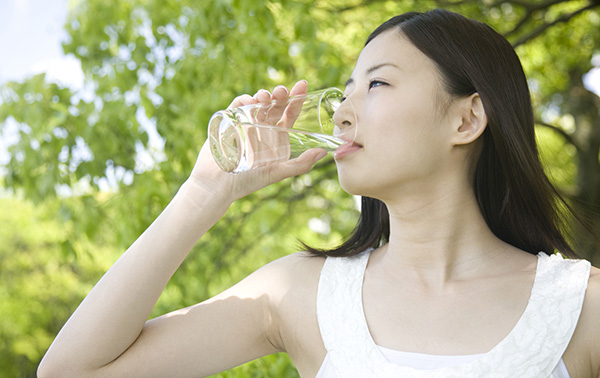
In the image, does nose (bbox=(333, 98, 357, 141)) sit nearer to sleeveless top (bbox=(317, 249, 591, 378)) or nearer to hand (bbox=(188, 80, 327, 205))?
hand (bbox=(188, 80, 327, 205))

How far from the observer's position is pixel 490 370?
1543mm

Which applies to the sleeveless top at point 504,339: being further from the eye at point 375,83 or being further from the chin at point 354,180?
the eye at point 375,83

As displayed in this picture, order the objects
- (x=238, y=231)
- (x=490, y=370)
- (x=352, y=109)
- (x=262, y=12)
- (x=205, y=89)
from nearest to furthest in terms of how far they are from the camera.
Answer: (x=490, y=370) → (x=352, y=109) → (x=262, y=12) → (x=205, y=89) → (x=238, y=231)

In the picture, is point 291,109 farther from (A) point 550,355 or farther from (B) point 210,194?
(A) point 550,355

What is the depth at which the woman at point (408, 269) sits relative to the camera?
162cm

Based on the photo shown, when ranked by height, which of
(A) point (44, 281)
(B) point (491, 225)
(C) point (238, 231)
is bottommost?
(A) point (44, 281)

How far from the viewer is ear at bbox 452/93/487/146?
5.83ft

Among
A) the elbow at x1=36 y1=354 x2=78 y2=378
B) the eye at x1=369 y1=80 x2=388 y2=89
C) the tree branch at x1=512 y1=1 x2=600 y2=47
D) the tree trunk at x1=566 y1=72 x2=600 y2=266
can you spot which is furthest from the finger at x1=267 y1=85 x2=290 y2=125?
the tree trunk at x1=566 y1=72 x2=600 y2=266

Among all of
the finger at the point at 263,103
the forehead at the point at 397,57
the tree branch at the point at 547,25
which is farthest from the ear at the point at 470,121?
the tree branch at the point at 547,25

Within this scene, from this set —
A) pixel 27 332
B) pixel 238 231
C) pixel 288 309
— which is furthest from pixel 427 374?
pixel 27 332

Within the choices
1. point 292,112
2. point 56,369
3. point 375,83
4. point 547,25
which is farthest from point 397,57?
point 547,25

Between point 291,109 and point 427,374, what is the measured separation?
74 centimetres

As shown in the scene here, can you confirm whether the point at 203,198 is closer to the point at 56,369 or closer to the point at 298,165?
the point at 298,165

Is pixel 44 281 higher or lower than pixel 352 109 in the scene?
lower
